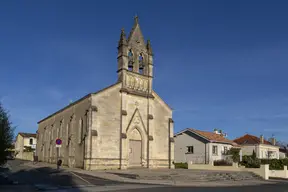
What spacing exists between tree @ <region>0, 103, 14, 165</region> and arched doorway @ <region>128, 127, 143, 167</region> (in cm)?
1488

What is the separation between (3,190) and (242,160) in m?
31.7

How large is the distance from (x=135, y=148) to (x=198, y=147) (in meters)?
19.4

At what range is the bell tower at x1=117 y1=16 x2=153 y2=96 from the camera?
31.6m

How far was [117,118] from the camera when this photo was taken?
30281 mm

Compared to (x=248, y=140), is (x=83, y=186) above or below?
below

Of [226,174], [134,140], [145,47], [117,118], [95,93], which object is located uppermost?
[145,47]

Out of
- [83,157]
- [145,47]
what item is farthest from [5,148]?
[145,47]

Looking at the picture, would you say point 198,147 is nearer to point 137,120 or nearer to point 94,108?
point 137,120

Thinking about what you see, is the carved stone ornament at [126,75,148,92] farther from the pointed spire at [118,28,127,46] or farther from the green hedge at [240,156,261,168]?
the green hedge at [240,156,261,168]

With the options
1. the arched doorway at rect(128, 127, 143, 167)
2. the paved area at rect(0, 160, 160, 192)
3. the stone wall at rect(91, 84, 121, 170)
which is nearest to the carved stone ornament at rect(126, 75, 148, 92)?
the stone wall at rect(91, 84, 121, 170)

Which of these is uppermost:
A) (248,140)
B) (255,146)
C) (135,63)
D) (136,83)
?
(135,63)

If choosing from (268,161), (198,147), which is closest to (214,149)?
(198,147)

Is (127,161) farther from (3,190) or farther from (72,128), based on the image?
(3,190)

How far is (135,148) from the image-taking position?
31.5 metres
